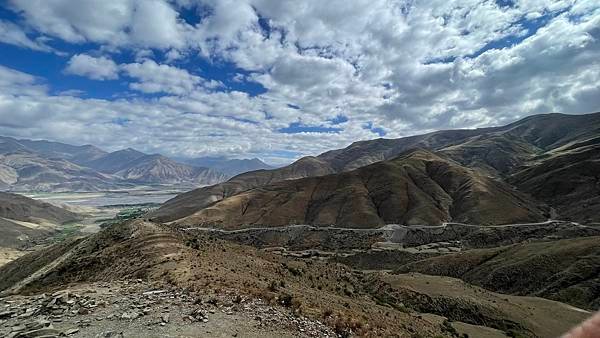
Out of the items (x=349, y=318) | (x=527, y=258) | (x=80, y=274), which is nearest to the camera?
(x=349, y=318)

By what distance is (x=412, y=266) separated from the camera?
9562 cm

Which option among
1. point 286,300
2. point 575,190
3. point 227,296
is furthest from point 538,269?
point 575,190

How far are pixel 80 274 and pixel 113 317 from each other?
14.6m

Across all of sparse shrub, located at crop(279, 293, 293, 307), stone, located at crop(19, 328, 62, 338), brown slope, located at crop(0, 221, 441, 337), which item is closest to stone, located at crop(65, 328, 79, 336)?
stone, located at crop(19, 328, 62, 338)

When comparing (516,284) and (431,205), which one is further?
(431,205)

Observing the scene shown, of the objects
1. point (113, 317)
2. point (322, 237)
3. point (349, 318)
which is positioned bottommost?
point (322, 237)

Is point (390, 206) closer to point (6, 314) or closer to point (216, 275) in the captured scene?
point (216, 275)

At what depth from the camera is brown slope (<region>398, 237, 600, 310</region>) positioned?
203 feet

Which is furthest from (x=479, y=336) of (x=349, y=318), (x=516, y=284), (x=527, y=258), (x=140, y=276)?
(x=527, y=258)

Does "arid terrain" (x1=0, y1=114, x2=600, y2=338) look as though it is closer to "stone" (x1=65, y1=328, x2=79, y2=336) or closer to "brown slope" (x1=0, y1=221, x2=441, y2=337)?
"stone" (x1=65, y1=328, x2=79, y2=336)

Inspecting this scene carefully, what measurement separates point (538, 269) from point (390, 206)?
97904mm

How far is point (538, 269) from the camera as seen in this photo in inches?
2874

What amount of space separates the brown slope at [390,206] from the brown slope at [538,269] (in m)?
64.3

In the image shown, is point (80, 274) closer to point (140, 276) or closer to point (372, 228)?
point (140, 276)
